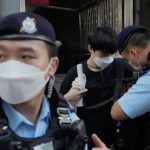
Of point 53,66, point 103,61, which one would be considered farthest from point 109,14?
point 53,66

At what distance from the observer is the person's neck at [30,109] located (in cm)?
235

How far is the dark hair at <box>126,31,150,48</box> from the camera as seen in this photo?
3.80m

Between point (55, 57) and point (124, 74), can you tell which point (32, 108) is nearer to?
point (55, 57)

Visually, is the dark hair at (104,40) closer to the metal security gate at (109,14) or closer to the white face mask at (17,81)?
the white face mask at (17,81)

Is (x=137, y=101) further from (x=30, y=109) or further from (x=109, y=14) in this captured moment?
(x=109, y=14)

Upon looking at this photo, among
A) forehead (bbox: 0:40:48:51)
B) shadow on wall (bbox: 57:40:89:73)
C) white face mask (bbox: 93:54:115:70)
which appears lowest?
shadow on wall (bbox: 57:40:89:73)

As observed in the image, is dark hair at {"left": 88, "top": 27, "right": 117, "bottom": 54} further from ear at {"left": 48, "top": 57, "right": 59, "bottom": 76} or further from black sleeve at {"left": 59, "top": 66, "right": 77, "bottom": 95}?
ear at {"left": 48, "top": 57, "right": 59, "bottom": 76}

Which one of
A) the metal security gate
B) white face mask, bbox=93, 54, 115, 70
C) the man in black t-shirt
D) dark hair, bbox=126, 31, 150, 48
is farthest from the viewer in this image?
the metal security gate

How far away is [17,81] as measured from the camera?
7.39 feet

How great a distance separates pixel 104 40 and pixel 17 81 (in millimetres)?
2157

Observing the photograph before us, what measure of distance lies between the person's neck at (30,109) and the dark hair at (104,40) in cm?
199

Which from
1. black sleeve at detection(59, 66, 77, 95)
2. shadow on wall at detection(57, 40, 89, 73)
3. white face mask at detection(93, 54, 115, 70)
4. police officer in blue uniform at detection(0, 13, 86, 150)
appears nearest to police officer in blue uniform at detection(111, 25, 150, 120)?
white face mask at detection(93, 54, 115, 70)

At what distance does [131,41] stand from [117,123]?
63cm

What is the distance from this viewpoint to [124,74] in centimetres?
438
